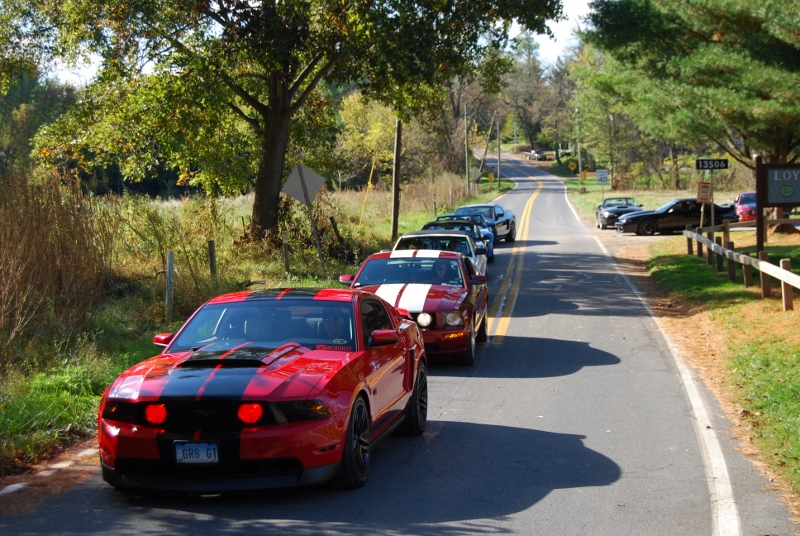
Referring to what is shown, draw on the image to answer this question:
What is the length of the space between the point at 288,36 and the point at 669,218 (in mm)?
22120

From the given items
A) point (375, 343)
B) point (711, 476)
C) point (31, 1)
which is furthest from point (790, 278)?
point (31, 1)

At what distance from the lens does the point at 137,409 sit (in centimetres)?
620

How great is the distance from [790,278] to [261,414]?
11.0 m

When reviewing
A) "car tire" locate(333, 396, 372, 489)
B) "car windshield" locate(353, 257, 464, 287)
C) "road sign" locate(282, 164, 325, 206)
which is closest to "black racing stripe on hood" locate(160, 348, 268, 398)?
"car tire" locate(333, 396, 372, 489)

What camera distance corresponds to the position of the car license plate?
6.04 meters

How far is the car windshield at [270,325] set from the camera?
739cm

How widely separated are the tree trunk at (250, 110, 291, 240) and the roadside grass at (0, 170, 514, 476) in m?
0.56

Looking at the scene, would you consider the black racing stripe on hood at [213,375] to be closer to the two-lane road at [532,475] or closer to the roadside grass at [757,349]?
the two-lane road at [532,475]

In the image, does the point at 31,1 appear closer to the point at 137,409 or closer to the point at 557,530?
the point at 137,409

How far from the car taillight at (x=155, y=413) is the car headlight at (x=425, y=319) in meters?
6.31

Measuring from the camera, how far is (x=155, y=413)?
20.1 ft

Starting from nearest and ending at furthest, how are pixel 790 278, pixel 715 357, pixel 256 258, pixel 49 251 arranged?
pixel 49 251 → pixel 715 357 → pixel 790 278 → pixel 256 258

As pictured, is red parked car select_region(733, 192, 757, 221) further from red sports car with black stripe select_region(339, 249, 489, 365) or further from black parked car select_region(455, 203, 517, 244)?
red sports car with black stripe select_region(339, 249, 489, 365)

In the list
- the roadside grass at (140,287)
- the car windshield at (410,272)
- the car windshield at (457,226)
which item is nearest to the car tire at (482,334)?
the car windshield at (410,272)
